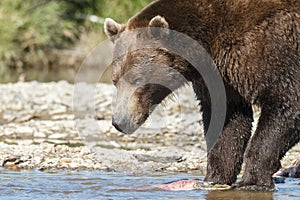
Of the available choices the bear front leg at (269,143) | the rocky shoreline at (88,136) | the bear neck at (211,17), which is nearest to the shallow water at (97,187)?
the bear front leg at (269,143)

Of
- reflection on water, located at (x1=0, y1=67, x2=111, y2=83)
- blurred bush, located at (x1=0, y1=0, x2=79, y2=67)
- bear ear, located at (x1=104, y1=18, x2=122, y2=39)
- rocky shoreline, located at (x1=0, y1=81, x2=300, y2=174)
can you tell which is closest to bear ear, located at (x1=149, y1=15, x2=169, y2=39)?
bear ear, located at (x1=104, y1=18, x2=122, y2=39)

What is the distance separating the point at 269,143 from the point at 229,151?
0.61 metres

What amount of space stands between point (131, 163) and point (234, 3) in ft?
8.31

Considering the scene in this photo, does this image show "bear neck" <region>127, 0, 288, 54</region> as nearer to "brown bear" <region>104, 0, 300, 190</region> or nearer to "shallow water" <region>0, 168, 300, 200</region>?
"brown bear" <region>104, 0, 300, 190</region>

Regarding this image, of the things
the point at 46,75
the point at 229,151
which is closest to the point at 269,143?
the point at 229,151

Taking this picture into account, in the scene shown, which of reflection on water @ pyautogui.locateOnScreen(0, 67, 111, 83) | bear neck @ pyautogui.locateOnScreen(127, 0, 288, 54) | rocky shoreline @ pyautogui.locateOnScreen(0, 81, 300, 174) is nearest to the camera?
bear neck @ pyautogui.locateOnScreen(127, 0, 288, 54)

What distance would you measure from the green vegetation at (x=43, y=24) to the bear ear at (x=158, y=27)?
44.5ft

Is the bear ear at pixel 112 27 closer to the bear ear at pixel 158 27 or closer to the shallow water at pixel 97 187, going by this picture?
the bear ear at pixel 158 27

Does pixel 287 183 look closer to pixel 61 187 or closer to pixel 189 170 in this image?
pixel 189 170

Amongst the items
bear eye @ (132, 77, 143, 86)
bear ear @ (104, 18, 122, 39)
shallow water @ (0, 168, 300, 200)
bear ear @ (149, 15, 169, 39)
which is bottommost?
shallow water @ (0, 168, 300, 200)

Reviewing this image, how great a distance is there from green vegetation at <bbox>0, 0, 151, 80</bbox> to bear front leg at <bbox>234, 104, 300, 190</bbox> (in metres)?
13.9

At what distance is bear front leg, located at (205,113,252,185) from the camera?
7.11 metres

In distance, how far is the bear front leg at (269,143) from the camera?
6.59 metres

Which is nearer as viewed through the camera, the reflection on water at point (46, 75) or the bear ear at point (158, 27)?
the bear ear at point (158, 27)
